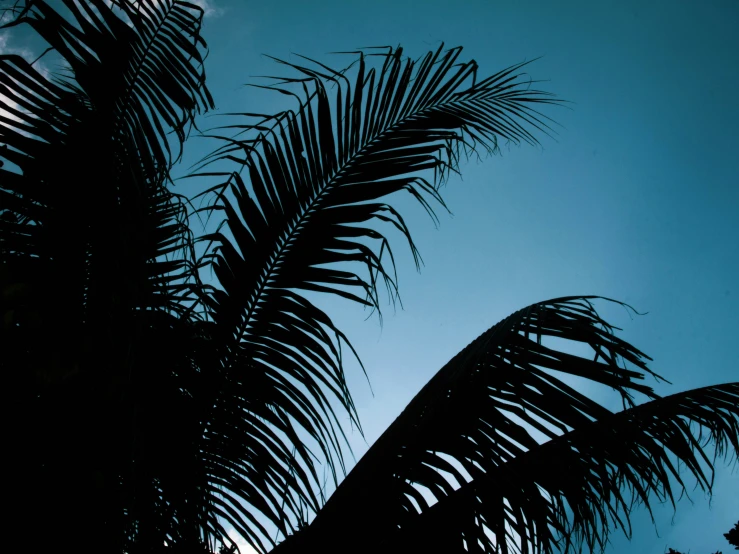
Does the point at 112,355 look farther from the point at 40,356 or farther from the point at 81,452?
the point at 40,356

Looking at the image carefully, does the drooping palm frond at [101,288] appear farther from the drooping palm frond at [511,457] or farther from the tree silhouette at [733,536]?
the tree silhouette at [733,536]

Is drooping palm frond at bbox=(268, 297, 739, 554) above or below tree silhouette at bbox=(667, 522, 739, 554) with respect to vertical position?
below

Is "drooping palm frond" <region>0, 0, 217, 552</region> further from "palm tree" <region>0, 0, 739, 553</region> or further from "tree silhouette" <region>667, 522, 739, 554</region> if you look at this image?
"tree silhouette" <region>667, 522, 739, 554</region>

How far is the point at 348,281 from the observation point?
1.71 metres

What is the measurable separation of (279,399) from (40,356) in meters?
0.96

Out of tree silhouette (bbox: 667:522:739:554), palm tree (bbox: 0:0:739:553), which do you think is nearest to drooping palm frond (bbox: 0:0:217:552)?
palm tree (bbox: 0:0:739:553)

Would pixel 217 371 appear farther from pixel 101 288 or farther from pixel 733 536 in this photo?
pixel 733 536

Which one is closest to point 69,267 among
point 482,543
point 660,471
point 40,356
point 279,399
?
point 40,356

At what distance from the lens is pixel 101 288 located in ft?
3.52

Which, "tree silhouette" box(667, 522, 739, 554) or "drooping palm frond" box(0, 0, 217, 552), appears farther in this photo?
"tree silhouette" box(667, 522, 739, 554)

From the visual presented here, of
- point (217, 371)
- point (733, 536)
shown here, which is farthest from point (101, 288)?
point (733, 536)

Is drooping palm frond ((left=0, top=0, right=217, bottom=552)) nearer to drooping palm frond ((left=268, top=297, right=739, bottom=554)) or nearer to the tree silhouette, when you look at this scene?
drooping palm frond ((left=268, top=297, right=739, bottom=554))

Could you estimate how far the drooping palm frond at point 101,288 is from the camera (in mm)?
956

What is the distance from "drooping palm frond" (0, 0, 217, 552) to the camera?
0.96 m
